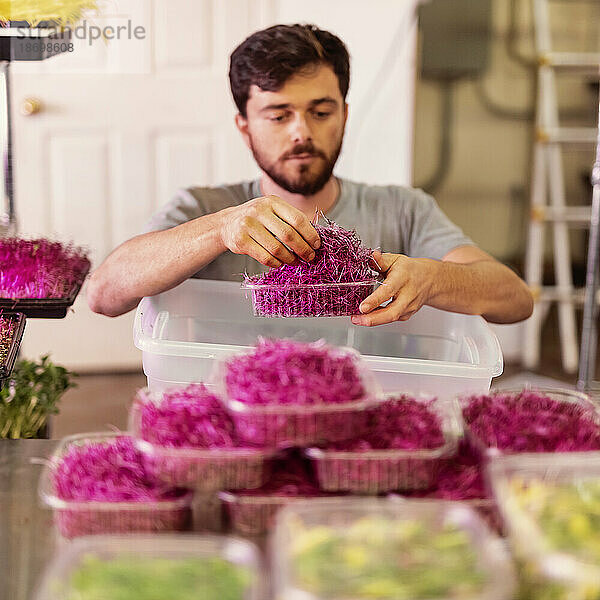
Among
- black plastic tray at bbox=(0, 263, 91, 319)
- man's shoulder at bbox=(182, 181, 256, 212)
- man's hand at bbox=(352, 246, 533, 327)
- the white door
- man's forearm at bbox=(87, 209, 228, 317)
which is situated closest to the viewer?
man's hand at bbox=(352, 246, 533, 327)

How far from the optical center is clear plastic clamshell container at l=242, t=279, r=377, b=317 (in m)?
1.38

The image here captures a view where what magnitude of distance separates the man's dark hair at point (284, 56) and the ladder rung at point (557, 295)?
5.73 ft

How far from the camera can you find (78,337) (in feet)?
8.85

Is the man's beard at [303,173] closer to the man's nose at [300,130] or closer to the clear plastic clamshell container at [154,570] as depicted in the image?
the man's nose at [300,130]

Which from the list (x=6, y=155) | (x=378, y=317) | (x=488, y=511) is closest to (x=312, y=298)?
(x=378, y=317)

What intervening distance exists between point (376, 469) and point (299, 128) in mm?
1204

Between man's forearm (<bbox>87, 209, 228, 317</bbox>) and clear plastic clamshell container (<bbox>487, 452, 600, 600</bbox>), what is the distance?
0.85 meters

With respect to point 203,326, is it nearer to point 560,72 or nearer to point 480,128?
point 480,128

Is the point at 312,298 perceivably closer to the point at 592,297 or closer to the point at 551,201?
the point at 592,297

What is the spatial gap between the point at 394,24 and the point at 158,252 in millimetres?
1633

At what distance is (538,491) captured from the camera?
0.83 m

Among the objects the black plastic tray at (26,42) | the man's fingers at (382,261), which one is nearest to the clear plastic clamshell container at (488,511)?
the man's fingers at (382,261)

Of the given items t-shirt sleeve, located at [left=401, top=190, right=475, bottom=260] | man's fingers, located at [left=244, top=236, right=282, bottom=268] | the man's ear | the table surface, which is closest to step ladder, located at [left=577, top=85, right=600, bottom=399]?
t-shirt sleeve, located at [left=401, top=190, right=475, bottom=260]

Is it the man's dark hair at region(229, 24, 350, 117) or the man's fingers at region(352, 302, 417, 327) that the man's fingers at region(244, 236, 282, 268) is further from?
the man's dark hair at region(229, 24, 350, 117)
